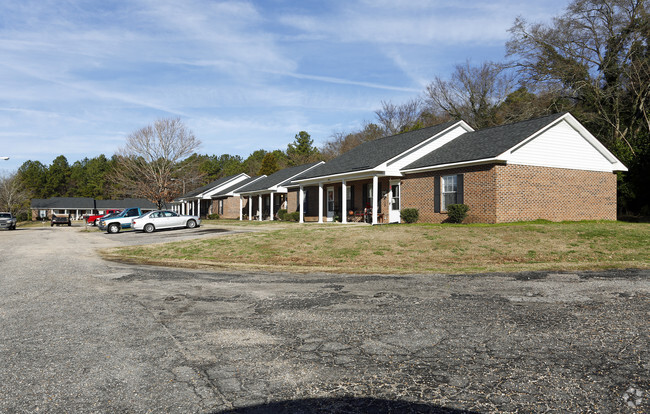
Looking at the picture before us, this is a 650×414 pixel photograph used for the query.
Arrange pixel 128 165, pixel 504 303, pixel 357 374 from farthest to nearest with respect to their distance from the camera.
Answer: pixel 128 165, pixel 504 303, pixel 357 374

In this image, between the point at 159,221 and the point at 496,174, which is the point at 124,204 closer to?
the point at 159,221

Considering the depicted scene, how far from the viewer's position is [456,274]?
10.3 metres

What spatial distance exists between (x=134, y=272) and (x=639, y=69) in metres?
36.7

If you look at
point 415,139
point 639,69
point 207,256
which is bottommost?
point 207,256

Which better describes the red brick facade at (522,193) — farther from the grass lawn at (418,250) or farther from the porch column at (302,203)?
the porch column at (302,203)

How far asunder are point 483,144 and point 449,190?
2983mm

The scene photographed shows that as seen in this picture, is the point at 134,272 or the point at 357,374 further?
the point at 134,272

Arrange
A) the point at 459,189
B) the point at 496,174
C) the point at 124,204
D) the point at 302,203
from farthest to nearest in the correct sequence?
1. the point at 124,204
2. the point at 302,203
3. the point at 459,189
4. the point at 496,174

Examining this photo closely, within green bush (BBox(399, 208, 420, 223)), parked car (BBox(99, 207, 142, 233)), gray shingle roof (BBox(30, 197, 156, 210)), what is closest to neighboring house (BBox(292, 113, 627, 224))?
green bush (BBox(399, 208, 420, 223))

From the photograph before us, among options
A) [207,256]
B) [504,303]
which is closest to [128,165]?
[207,256]

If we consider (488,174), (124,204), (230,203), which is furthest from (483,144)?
Result: (124,204)

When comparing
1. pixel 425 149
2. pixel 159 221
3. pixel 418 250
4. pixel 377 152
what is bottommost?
pixel 418 250

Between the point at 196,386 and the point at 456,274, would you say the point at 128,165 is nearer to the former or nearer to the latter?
the point at 456,274

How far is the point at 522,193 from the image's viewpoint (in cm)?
2073
